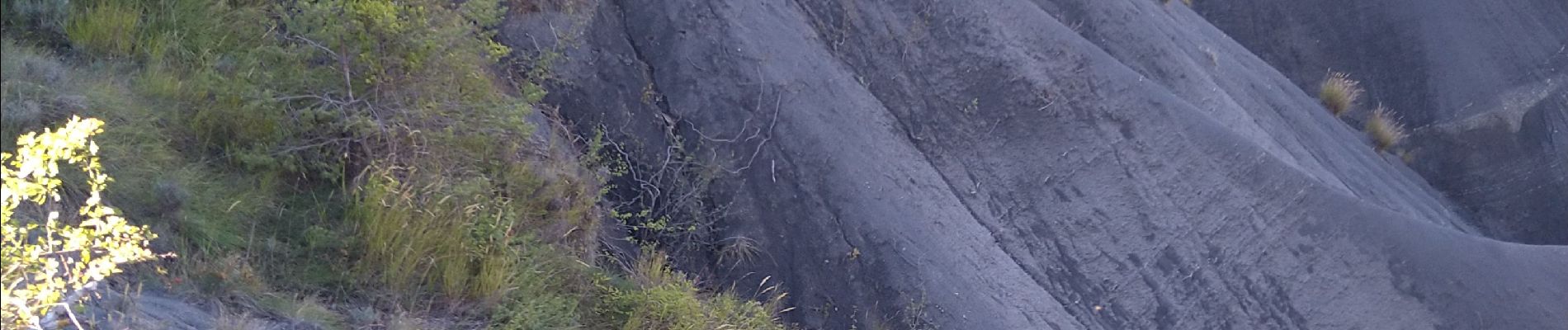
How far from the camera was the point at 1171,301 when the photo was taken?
26.5 ft

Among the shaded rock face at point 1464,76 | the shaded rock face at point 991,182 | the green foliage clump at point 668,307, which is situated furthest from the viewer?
the shaded rock face at point 1464,76

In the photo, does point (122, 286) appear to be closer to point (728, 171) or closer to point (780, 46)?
point (728, 171)

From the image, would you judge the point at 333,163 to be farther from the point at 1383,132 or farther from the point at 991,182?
the point at 1383,132

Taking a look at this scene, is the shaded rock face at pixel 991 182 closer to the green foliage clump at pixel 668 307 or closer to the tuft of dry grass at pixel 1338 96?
the green foliage clump at pixel 668 307

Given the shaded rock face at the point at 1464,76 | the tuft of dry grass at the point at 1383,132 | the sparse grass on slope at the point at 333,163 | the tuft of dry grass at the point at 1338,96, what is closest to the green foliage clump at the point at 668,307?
the sparse grass on slope at the point at 333,163

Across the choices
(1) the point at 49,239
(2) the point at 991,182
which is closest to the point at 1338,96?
(2) the point at 991,182

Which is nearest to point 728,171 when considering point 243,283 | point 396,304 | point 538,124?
point 538,124

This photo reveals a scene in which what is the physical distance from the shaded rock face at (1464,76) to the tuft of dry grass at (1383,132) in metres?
0.46

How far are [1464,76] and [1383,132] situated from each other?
306 centimetres

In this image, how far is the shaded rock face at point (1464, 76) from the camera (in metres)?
14.6

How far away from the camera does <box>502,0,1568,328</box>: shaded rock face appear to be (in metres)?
6.80

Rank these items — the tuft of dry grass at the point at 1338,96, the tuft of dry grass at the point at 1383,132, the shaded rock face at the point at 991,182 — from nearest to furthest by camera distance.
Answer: the shaded rock face at the point at 991,182, the tuft of dry grass at the point at 1383,132, the tuft of dry grass at the point at 1338,96

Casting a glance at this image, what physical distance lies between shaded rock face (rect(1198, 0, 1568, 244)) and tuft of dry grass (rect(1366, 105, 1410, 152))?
0.46 m

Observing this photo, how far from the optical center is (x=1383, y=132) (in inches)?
556
